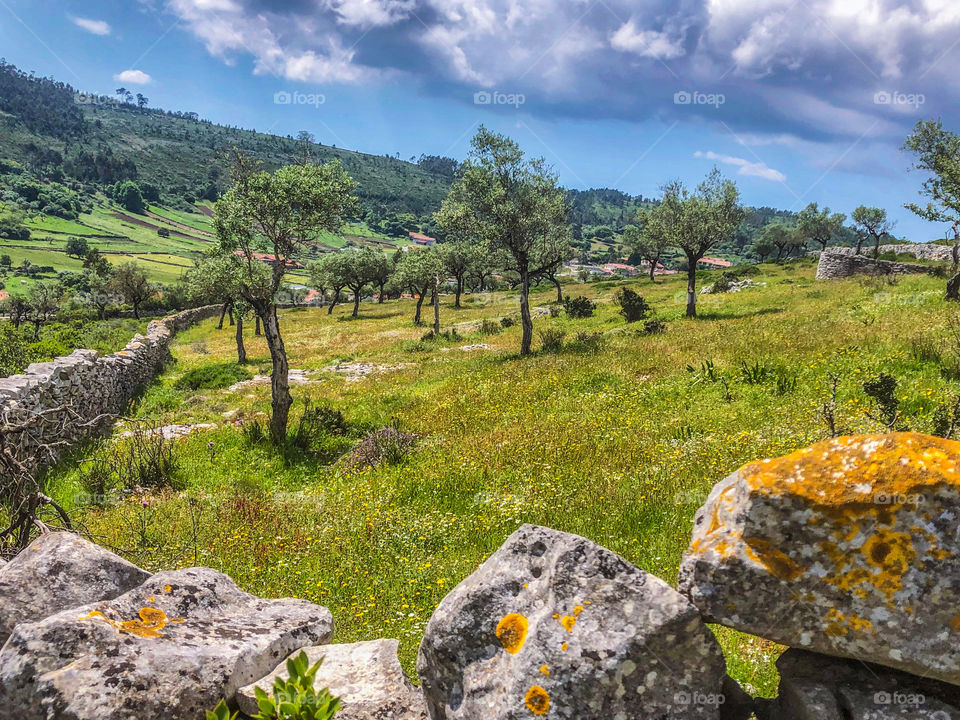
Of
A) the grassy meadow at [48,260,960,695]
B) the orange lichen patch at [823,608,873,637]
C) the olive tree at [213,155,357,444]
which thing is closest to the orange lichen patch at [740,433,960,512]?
the orange lichen patch at [823,608,873,637]

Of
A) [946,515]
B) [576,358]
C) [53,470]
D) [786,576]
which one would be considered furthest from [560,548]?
[576,358]

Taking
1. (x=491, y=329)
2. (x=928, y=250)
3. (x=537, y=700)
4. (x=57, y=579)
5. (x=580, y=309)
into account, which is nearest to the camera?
(x=537, y=700)

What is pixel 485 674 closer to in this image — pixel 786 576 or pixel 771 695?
pixel 786 576

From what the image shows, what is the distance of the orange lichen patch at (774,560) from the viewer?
3361mm

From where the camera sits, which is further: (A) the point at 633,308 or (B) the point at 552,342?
(A) the point at 633,308

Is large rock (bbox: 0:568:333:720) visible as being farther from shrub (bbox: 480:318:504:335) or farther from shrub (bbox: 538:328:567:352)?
shrub (bbox: 480:318:504:335)

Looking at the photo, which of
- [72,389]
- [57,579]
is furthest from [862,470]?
[72,389]

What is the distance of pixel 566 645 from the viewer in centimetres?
331

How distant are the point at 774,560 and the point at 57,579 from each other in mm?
6046

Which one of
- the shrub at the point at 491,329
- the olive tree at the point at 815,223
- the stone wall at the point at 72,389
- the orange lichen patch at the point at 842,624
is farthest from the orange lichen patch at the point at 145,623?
the olive tree at the point at 815,223

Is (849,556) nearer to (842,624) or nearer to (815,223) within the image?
(842,624)

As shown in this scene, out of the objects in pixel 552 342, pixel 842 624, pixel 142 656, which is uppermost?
pixel 842 624

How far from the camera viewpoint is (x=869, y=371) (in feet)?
45.8

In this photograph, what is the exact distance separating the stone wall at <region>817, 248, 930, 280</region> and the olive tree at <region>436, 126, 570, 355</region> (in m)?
32.1
